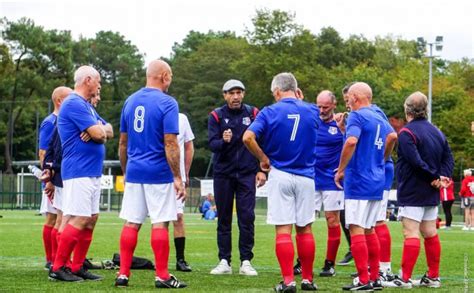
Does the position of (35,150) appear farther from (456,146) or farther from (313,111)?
(313,111)

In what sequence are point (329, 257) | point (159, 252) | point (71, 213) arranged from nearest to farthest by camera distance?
1. point (159, 252)
2. point (71, 213)
3. point (329, 257)

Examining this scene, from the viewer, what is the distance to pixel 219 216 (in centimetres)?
1316

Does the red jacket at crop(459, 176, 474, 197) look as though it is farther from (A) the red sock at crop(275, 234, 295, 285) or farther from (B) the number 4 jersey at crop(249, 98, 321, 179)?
(A) the red sock at crop(275, 234, 295, 285)

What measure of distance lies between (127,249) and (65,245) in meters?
0.99

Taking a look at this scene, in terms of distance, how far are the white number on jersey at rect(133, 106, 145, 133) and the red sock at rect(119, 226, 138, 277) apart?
109cm

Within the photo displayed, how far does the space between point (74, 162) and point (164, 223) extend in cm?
147

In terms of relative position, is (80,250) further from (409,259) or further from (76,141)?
(409,259)

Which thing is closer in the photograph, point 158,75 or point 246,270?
point 158,75

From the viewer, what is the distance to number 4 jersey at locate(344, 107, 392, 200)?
35.2 feet

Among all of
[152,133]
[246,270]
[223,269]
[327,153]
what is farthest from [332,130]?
[152,133]

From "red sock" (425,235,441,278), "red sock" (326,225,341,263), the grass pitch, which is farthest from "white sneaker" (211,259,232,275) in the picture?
"red sock" (425,235,441,278)

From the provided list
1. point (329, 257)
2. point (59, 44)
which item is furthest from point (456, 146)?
point (329, 257)

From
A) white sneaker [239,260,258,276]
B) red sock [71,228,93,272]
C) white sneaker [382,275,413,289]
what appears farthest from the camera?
white sneaker [239,260,258,276]

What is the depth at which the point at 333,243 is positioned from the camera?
1291cm
